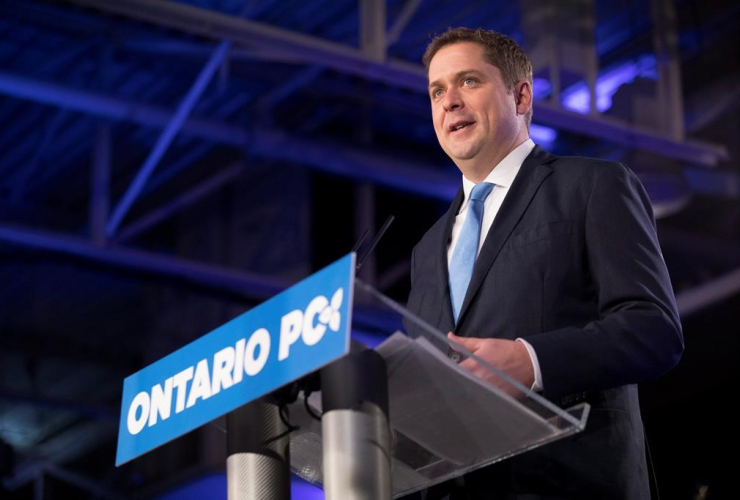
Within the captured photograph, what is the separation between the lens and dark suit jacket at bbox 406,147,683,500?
1659mm

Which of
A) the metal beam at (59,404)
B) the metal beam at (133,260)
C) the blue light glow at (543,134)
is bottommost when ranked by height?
the metal beam at (133,260)

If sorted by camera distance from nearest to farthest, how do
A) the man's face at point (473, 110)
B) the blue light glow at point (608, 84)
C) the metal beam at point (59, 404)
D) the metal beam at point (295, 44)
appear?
the man's face at point (473, 110)
the metal beam at point (295, 44)
the blue light glow at point (608, 84)
the metal beam at point (59, 404)

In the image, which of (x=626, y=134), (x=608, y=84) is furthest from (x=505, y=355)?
(x=608, y=84)

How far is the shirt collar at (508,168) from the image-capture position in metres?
2.08

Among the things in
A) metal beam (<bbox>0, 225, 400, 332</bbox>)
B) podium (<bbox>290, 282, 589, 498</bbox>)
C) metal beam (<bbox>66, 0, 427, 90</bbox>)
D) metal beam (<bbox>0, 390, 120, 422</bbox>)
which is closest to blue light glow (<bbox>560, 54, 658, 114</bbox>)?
metal beam (<bbox>66, 0, 427, 90</bbox>)

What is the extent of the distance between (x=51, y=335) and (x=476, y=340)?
1187 centimetres

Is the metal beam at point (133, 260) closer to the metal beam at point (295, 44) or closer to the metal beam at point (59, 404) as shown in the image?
the metal beam at point (295, 44)

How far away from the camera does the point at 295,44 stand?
6.66m

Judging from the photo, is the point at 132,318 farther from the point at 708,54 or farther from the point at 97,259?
the point at 708,54

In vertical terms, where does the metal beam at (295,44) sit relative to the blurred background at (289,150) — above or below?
below

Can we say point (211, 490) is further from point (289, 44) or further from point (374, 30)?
point (374, 30)

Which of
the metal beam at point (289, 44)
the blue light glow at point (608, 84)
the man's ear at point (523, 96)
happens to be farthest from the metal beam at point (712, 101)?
the man's ear at point (523, 96)

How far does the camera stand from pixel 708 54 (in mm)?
8703

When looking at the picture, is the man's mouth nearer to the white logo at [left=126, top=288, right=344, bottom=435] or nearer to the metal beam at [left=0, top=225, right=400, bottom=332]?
the white logo at [left=126, top=288, right=344, bottom=435]
